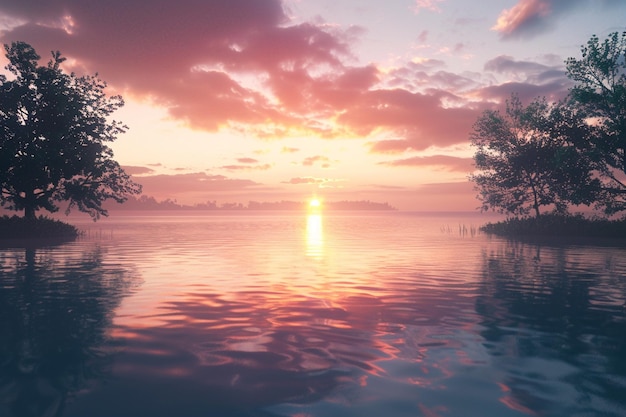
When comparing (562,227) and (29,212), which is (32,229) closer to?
(29,212)

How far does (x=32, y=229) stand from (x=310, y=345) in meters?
54.2

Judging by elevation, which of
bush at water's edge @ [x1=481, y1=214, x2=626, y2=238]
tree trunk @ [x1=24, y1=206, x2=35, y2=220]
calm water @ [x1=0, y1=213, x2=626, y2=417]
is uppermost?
tree trunk @ [x1=24, y1=206, x2=35, y2=220]

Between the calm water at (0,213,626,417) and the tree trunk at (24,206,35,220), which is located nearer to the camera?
the calm water at (0,213,626,417)

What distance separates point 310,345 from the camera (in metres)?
11.6

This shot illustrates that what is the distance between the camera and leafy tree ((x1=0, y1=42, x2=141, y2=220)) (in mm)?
51812

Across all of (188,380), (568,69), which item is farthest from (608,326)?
(568,69)

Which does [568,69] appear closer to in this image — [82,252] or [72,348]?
[82,252]

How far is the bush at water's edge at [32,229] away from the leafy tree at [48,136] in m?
1.79

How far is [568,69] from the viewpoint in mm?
53750

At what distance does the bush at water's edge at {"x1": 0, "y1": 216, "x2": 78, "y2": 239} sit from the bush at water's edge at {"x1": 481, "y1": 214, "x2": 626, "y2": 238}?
2455 inches

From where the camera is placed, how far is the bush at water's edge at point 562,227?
59.0 metres

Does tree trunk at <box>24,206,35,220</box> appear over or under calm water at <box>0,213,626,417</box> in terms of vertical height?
over

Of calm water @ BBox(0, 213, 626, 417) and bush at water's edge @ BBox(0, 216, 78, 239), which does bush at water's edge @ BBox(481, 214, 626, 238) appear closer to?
calm water @ BBox(0, 213, 626, 417)

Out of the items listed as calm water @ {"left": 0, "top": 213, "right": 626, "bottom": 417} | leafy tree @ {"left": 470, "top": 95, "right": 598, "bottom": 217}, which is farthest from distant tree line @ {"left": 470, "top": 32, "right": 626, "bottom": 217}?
calm water @ {"left": 0, "top": 213, "right": 626, "bottom": 417}
